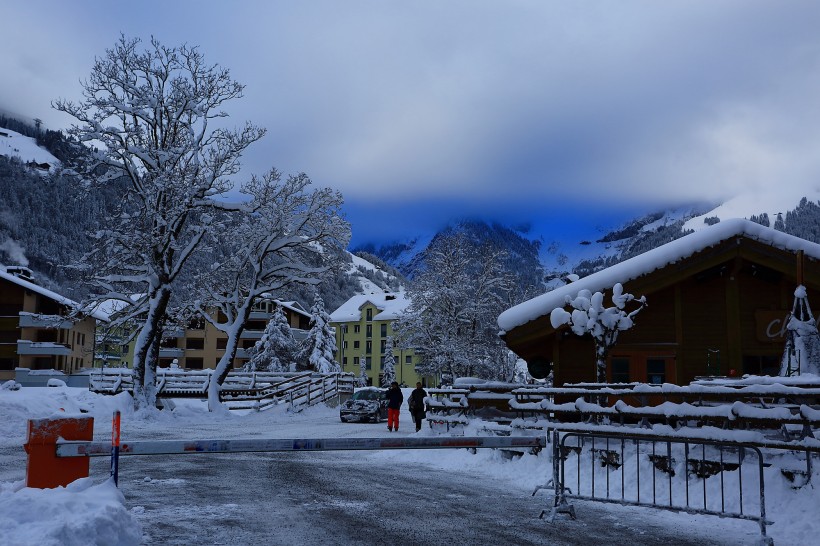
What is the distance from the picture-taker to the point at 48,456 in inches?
276

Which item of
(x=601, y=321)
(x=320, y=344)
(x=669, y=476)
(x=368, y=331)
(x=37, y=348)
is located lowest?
(x=669, y=476)

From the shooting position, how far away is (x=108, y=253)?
2903 cm

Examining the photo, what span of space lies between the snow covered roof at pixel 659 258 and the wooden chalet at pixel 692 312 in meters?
0.03

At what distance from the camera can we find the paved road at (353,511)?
295 inches

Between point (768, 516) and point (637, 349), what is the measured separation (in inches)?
499

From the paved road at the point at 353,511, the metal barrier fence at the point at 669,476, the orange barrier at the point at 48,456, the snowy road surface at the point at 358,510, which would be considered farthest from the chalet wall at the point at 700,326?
the orange barrier at the point at 48,456

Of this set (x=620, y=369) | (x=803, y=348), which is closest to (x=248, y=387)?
(x=620, y=369)

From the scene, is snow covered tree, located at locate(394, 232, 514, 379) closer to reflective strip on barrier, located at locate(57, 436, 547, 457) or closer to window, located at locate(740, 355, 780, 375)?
window, located at locate(740, 355, 780, 375)

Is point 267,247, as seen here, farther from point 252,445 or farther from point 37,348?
point 37,348

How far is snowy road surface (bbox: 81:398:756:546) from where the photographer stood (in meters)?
→ 7.54

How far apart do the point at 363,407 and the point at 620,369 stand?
511 inches

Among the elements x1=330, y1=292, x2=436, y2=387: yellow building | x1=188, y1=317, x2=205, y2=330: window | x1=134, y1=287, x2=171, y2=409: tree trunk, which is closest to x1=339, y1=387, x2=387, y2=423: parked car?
x1=134, y1=287, x2=171, y2=409: tree trunk

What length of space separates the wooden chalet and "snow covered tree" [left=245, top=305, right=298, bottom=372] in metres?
49.2

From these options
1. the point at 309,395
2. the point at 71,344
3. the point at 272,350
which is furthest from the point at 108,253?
the point at 71,344
